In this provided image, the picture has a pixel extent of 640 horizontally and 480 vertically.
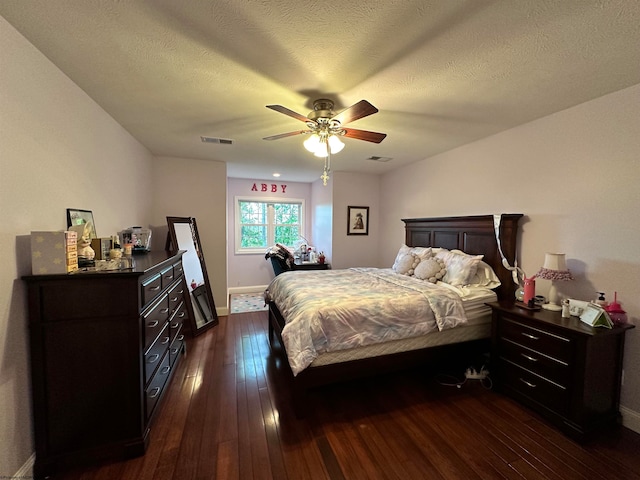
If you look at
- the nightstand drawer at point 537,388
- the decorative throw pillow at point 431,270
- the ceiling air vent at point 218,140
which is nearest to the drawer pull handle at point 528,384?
the nightstand drawer at point 537,388

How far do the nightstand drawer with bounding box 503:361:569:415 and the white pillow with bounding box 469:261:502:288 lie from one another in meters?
0.78

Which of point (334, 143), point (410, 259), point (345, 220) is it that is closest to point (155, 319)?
point (334, 143)

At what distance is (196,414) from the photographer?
1.99 metres

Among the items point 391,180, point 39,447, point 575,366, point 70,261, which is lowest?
point 39,447

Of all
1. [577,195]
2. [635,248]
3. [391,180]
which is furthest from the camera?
[391,180]

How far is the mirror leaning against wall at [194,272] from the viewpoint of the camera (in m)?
3.49

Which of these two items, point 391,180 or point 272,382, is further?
point 391,180

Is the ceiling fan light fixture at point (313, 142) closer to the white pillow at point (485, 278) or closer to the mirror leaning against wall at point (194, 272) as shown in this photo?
the white pillow at point (485, 278)

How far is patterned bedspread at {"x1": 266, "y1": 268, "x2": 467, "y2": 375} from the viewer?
198 cm

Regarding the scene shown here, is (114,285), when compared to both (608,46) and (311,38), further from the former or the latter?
(608,46)

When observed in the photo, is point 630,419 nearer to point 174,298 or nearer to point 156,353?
point 156,353

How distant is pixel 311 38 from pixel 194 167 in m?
3.17

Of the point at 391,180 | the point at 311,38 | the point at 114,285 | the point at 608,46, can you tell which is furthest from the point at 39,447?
the point at 391,180

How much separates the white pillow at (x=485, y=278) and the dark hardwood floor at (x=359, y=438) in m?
0.99
